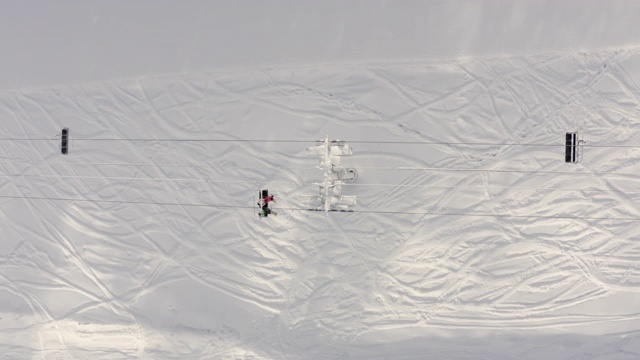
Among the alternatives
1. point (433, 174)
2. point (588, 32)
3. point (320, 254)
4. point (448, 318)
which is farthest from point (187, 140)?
point (588, 32)

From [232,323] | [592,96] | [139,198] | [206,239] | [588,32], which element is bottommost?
[232,323]

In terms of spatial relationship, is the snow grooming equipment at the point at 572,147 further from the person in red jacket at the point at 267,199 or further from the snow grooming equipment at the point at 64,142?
the snow grooming equipment at the point at 64,142

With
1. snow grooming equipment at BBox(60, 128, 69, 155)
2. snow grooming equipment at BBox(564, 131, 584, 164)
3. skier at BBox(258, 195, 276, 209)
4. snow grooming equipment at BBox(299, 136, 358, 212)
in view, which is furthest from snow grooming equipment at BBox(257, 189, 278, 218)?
snow grooming equipment at BBox(564, 131, 584, 164)

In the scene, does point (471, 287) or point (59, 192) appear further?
point (59, 192)

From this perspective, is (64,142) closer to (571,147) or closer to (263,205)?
(263,205)

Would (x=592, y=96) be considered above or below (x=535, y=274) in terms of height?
above

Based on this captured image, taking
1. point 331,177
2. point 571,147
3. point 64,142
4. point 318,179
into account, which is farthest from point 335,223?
point 64,142

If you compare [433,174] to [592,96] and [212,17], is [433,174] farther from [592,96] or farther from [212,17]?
[212,17]
